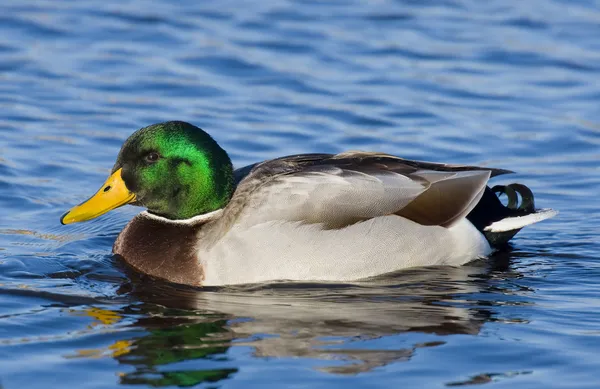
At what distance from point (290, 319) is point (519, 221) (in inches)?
81.1

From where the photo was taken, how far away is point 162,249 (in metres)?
7.98

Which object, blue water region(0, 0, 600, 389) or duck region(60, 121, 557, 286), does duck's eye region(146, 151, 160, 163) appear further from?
blue water region(0, 0, 600, 389)

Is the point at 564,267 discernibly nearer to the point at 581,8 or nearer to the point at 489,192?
the point at 489,192

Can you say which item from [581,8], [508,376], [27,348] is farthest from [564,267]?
[581,8]

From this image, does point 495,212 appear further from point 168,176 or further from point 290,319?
point 168,176

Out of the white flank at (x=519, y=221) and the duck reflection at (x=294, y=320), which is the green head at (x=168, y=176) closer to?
the duck reflection at (x=294, y=320)

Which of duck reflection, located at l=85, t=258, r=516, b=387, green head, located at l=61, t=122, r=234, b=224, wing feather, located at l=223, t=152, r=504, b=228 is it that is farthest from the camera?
green head, located at l=61, t=122, r=234, b=224

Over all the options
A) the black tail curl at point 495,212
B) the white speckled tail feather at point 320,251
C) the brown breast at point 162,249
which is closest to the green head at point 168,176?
the brown breast at point 162,249

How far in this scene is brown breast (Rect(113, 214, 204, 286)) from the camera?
7.78 metres

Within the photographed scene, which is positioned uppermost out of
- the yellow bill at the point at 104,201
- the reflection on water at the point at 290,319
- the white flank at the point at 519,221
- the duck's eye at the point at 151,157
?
the duck's eye at the point at 151,157

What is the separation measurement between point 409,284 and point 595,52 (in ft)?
21.8

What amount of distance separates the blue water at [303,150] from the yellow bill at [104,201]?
1.45 ft

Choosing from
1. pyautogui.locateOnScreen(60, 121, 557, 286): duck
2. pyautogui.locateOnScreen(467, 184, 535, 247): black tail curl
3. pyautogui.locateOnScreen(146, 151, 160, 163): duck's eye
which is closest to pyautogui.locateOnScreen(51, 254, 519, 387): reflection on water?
pyautogui.locateOnScreen(60, 121, 557, 286): duck

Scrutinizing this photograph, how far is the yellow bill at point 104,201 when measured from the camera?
25.7ft
